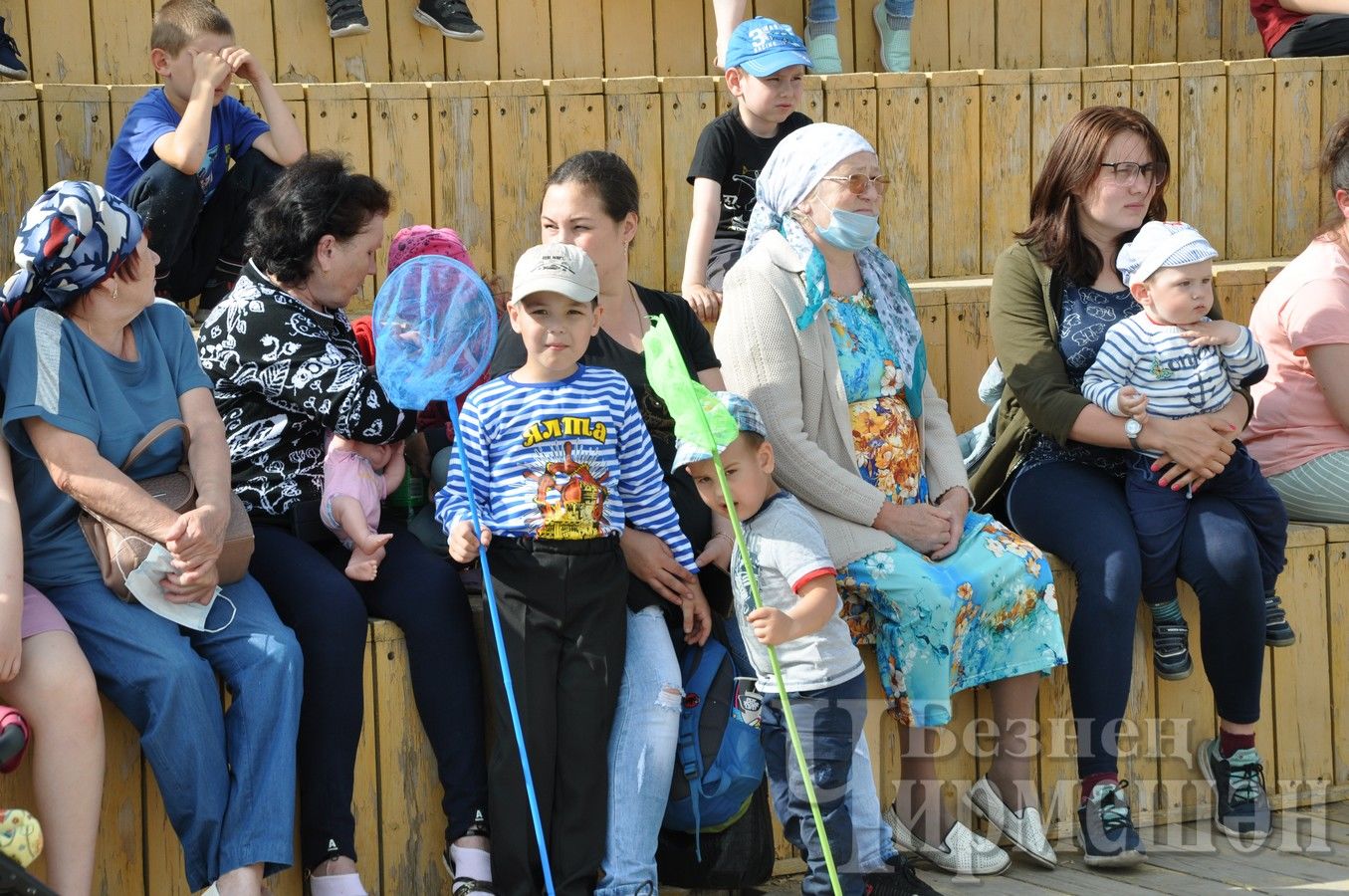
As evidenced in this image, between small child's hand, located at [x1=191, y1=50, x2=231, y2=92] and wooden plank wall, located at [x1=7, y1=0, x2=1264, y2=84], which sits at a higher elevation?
wooden plank wall, located at [x1=7, y1=0, x2=1264, y2=84]

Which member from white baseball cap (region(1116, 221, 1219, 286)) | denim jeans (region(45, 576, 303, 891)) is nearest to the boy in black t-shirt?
white baseball cap (region(1116, 221, 1219, 286))

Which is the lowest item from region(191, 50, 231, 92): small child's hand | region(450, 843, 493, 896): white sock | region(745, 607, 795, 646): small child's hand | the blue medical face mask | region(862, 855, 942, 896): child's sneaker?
region(862, 855, 942, 896): child's sneaker

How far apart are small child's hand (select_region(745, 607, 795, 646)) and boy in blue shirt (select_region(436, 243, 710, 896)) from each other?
373 mm

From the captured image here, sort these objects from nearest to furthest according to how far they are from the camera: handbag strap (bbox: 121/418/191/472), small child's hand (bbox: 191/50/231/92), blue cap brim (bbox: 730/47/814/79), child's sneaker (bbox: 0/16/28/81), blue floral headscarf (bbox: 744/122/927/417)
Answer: handbag strap (bbox: 121/418/191/472) → blue floral headscarf (bbox: 744/122/927/417) → small child's hand (bbox: 191/50/231/92) → blue cap brim (bbox: 730/47/814/79) → child's sneaker (bbox: 0/16/28/81)

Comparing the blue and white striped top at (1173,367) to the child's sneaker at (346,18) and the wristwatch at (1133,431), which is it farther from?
the child's sneaker at (346,18)

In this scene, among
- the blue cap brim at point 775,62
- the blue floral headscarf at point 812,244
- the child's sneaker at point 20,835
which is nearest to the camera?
the child's sneaker at point 20,835

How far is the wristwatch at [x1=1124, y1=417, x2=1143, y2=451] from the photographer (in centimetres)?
391

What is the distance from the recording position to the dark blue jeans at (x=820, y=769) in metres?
3.21

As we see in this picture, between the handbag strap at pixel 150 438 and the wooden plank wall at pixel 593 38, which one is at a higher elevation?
the wooden plank wall at pixel 593 38

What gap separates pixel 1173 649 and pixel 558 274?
69.9 inches

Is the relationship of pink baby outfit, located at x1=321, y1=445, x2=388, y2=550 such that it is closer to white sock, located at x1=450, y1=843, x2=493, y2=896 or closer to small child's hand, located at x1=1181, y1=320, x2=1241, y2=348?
white sock, located at x1=450, y1=843, x2=493, y2=896

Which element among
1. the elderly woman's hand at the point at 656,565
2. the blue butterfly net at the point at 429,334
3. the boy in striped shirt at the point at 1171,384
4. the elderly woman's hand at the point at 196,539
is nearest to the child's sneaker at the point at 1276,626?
the boy in striped shirt at the point at 1171,384

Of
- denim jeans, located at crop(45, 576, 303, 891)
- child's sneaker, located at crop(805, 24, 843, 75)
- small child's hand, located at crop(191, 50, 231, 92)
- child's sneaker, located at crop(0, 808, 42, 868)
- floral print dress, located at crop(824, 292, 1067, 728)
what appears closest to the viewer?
child's sneaker, located at crop(0, 808, 42, 868)

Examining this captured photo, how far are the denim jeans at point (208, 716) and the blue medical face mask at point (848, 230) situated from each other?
1.47m
